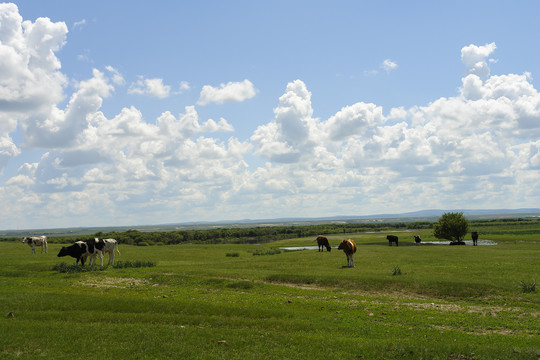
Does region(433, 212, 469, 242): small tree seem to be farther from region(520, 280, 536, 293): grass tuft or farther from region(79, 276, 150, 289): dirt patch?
region(79, 276, 150, 289): dirt patch

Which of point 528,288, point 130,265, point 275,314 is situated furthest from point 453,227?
point 275,314

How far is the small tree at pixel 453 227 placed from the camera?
233 ft

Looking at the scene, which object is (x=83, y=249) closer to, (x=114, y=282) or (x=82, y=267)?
(x=82, y=267)

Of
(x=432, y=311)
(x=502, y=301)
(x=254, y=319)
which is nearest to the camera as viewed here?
(x=254, y=319)

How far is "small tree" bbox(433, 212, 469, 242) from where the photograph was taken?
2793 inches

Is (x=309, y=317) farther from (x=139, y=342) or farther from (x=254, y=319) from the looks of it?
(x=139, y=342)

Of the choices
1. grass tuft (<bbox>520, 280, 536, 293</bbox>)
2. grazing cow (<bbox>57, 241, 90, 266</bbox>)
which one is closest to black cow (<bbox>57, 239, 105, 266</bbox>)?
grazing cow (<bbox>57, 241, 90, 266</bbox>)

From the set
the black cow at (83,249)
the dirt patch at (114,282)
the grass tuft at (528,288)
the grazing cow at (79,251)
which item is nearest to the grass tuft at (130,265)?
the black cow at (83,249)

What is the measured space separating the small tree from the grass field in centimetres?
4218

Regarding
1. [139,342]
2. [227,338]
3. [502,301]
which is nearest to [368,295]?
[502,301]

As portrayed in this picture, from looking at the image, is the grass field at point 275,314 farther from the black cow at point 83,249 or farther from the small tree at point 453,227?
the small tree at point 453,227

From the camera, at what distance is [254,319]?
17.0m

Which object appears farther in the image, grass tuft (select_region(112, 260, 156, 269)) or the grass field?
grass tuft (select_region(112, 260, 156, 269))

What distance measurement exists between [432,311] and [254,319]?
30.1ft
